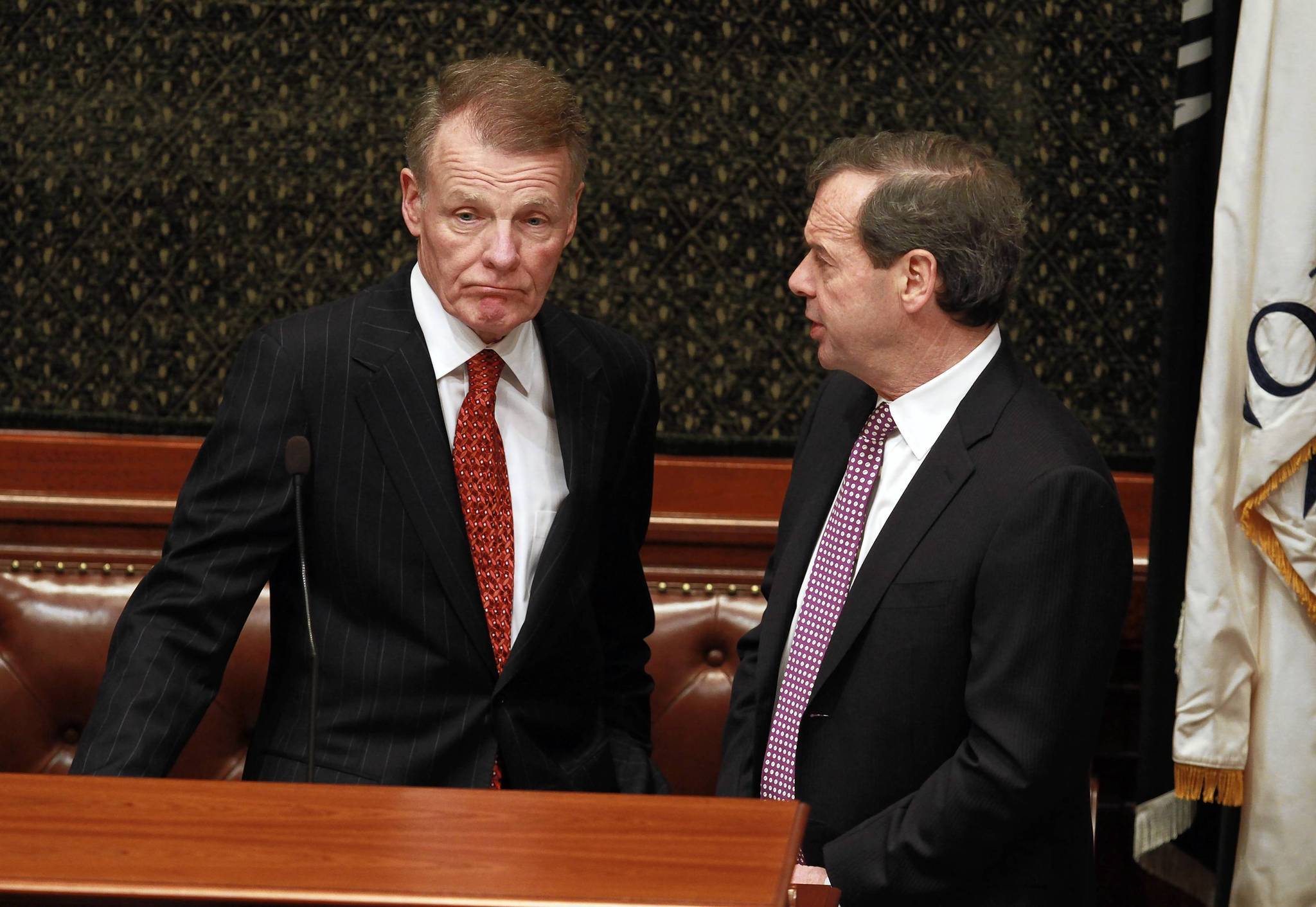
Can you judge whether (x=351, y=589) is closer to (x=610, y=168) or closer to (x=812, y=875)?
(x=812, y=875)

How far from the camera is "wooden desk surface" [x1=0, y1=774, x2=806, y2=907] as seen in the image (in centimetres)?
115

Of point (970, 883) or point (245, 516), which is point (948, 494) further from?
point (245, 516)

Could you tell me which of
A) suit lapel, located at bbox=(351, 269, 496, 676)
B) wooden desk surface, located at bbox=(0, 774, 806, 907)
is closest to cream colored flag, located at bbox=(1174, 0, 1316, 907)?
suit lapel, located at bbox=(351, 269, 496, 676)

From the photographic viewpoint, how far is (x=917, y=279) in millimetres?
2123

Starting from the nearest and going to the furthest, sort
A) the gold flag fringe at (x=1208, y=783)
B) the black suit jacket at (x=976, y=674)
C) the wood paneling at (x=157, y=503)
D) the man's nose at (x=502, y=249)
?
the black suit jacket at (x=976, y=674)
the man's nose at (x=502, y=249)
the gold flag fringe at (x=1208, y=783)
the wood paneling at (x=157, y=503)

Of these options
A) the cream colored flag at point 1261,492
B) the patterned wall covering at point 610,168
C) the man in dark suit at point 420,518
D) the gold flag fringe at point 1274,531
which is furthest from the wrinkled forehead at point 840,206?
the patterned wall covering at point 610,168

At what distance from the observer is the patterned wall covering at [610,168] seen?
3217 mm

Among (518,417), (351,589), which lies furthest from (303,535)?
(518,417)

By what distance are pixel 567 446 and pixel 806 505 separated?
39cm

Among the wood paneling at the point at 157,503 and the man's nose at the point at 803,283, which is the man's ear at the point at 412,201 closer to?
the man's nose at the point at 803,283

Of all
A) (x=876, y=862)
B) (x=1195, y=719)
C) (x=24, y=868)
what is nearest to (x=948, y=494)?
(x=876, y=862)

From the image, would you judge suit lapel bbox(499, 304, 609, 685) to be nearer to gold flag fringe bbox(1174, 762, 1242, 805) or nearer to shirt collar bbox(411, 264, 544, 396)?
shirt collar bbox(411, 264, 544, 396)

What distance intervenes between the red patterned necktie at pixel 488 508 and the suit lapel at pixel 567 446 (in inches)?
1.4

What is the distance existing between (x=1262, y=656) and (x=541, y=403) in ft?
4.57
